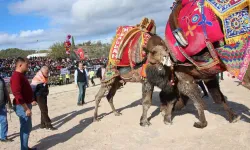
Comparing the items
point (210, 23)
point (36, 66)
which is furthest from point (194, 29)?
point (36, 66)

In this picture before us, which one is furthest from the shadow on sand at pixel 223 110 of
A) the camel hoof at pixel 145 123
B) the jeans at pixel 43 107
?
the jeans at pixel 43 107

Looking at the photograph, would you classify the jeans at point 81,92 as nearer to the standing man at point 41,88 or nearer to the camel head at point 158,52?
the standing man at point 41,88

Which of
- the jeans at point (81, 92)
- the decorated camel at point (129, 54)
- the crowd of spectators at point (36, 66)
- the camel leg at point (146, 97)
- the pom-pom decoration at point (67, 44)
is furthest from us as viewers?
the pom-pom decoration at point (67, 44)

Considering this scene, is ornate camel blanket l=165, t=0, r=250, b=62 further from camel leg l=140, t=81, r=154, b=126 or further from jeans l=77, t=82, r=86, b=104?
jeans l=77, t=82, r=86, b=104

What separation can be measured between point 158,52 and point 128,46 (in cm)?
134

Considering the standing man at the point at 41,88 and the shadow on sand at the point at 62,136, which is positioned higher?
the standing man at the point at 41,88

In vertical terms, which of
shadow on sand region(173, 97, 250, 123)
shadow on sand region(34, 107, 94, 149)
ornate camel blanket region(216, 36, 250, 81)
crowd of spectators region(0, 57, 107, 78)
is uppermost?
ornate camel blanket region(216, 36, 250, 81)

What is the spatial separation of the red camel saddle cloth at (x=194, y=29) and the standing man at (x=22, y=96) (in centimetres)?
284

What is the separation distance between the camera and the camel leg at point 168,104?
20.7 ft

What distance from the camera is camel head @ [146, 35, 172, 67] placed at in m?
5.47

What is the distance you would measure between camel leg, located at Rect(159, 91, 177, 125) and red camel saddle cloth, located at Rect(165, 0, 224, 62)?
54.6 inches

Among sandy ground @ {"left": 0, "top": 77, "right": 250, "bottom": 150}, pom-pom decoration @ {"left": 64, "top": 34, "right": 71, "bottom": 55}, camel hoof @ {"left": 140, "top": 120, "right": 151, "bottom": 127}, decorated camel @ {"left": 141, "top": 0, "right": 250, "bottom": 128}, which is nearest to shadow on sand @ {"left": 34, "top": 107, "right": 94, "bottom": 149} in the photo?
sandy ground @ {"left": 0, "top": 77, "right": 250, "bottom": 150}

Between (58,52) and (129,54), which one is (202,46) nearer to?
(129,54)

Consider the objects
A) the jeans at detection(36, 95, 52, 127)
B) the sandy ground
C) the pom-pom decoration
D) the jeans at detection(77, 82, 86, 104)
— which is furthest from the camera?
the pom-pom decoration
